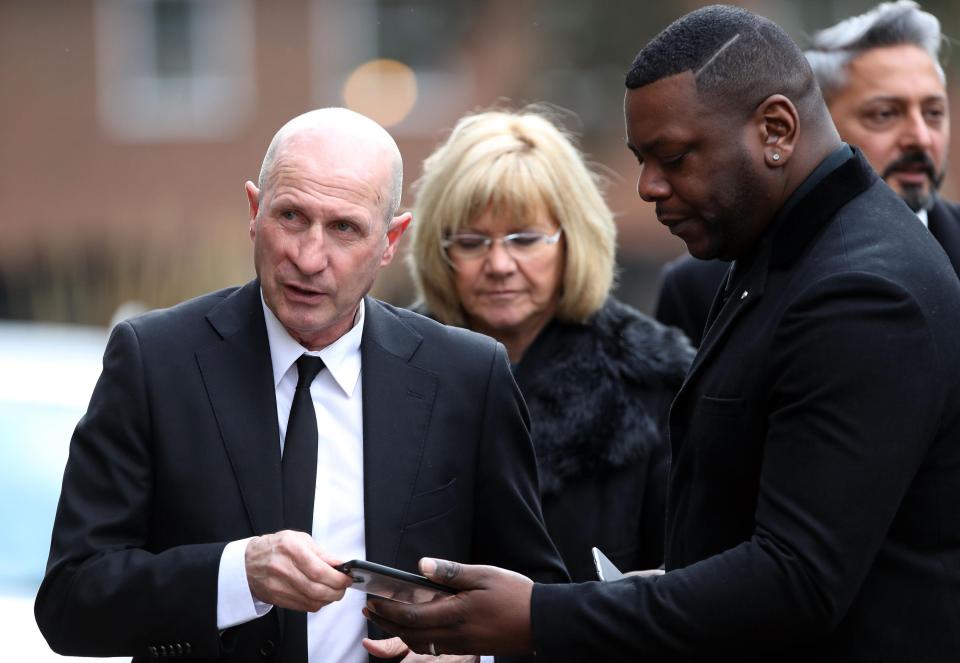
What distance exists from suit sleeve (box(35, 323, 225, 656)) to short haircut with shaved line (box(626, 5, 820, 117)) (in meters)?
1.15

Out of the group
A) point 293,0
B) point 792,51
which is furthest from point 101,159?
point 792,51

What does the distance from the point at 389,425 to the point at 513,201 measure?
1367 millimetres

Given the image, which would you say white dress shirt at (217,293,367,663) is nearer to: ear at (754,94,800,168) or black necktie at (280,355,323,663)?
black necktie at (280,355,323,663)

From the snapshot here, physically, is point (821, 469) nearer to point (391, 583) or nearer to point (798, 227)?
point (798, 227)

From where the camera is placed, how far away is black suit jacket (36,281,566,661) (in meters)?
2.71

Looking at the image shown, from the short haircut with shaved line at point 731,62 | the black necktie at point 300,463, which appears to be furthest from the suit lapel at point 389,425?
the short haircut with shaved line at point 731,62

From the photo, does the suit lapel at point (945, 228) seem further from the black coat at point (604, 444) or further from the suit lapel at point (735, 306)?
the suit lapel at point (735, 306)

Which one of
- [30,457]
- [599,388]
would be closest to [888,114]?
[599,388]

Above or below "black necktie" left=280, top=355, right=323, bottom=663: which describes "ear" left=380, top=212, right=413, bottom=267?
above

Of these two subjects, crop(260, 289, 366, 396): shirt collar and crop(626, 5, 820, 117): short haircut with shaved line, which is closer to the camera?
crop(626, 5, 820, 117): short haircut with shaved line

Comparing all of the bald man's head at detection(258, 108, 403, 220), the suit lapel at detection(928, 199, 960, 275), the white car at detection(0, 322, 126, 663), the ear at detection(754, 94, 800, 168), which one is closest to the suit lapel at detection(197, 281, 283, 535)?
the bald man's head at detection(258, 108, 403, 220)

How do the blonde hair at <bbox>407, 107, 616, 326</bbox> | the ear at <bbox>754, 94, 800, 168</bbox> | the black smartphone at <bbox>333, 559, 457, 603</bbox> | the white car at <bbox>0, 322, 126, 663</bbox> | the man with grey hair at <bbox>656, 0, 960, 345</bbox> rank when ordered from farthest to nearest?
the white car at <bbox>0, 322, 126, 663</bbox> < the man with grey hair at <bbox>656, 0, 960, 345</bbox> < the blonde hair at <bbox>407, 107, 616, 326</bbox> < the ear at <bbox>754, 94, 800, 168</bbox> < the black smartphone at <bbox>333, 559, 457, 603</bbox>

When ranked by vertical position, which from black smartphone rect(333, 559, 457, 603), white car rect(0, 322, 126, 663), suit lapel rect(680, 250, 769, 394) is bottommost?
white car rect(0, 322, 126, 663)

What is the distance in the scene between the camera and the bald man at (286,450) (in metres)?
2.70
